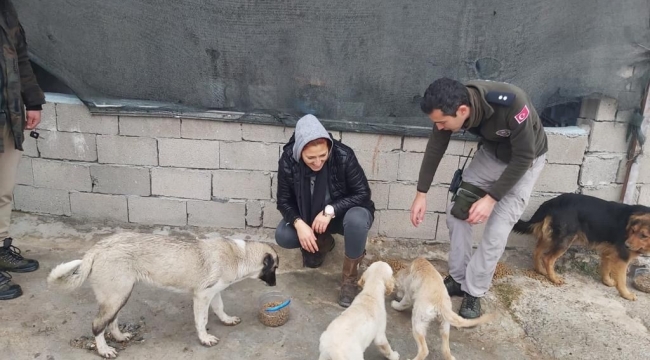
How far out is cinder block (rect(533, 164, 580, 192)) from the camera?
14.3 feet

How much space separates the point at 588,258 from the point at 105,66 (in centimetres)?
487

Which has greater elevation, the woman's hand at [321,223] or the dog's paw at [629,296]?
the woman's hand at [321,223]

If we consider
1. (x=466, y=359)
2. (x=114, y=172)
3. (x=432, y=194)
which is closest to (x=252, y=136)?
(x=114, y=172)

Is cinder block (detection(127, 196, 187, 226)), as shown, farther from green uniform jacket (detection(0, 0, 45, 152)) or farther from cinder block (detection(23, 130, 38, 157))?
green uniform jacket (detection(0, 0, 45, 152))

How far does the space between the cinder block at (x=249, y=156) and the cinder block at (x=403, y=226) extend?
1.20 meters

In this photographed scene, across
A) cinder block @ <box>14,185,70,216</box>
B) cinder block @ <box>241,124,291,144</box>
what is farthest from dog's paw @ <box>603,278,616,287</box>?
cinder block @ <box>14,185,70,216</box>

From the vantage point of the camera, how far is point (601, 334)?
143 inches

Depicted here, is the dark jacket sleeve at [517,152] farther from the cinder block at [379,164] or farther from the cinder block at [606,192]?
the cinder block at [606,192]

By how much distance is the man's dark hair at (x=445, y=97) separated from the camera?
9.63 ft

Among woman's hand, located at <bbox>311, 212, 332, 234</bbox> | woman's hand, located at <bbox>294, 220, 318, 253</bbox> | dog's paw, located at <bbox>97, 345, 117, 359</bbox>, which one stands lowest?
dog's paw, located at <bbox>97, 345, 117, 359</bbox>

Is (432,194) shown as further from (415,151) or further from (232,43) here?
(232,43)

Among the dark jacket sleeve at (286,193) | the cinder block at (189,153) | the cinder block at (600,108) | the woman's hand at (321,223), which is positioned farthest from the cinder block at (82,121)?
the cinder block at (600,108)

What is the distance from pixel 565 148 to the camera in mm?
4297

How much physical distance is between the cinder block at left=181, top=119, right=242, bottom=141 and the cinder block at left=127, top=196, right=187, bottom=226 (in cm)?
73
